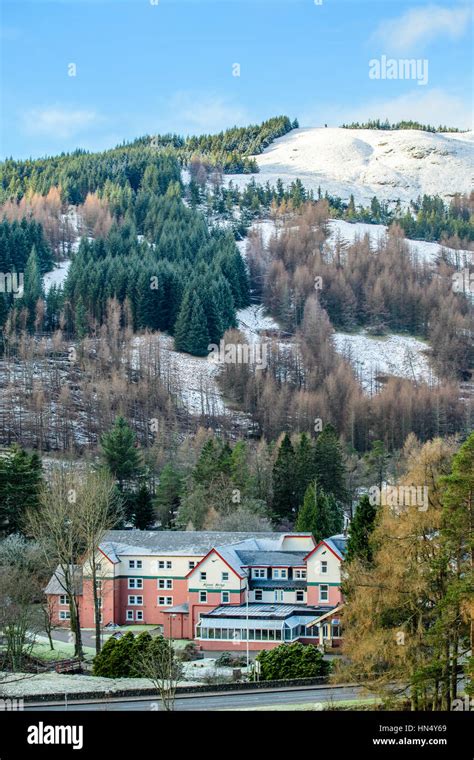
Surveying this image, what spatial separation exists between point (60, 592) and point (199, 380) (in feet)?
235

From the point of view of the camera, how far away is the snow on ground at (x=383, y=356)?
134 metres

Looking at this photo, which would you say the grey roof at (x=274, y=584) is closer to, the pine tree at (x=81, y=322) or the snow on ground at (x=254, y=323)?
the pine tree at (x=81, y=322)

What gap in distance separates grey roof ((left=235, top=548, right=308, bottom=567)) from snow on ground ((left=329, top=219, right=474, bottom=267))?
132662mm

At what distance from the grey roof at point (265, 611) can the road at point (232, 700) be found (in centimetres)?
1268

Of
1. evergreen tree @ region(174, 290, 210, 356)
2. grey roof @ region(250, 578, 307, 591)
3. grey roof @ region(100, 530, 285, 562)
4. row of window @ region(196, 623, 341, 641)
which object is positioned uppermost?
evergreen tree @ region(174, 290, 210, 356)

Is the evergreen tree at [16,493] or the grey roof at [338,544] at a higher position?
the evergreen tree at [16,493]

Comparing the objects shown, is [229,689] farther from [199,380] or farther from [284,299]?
[284,299]

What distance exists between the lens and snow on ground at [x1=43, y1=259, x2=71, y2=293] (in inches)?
5748

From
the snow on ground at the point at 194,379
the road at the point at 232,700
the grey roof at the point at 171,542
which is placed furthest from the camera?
the snow on ground at the point at 194,379

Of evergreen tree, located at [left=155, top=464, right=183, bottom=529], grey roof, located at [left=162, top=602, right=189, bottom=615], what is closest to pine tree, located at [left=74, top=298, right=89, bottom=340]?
evergreen tree, located at [left=155, top=464, right=183, bottom=529]

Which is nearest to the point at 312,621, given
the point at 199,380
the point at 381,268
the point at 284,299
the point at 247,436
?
the point at 247,436

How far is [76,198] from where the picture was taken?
193375 mm

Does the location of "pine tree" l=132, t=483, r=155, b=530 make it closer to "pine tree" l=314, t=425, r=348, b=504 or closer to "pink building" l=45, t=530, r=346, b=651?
"pink building" l=45, t=530, r=346, b=651

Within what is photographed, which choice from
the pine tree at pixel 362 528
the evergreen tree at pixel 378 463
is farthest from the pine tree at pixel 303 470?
the pine tree at pixel 362 528
